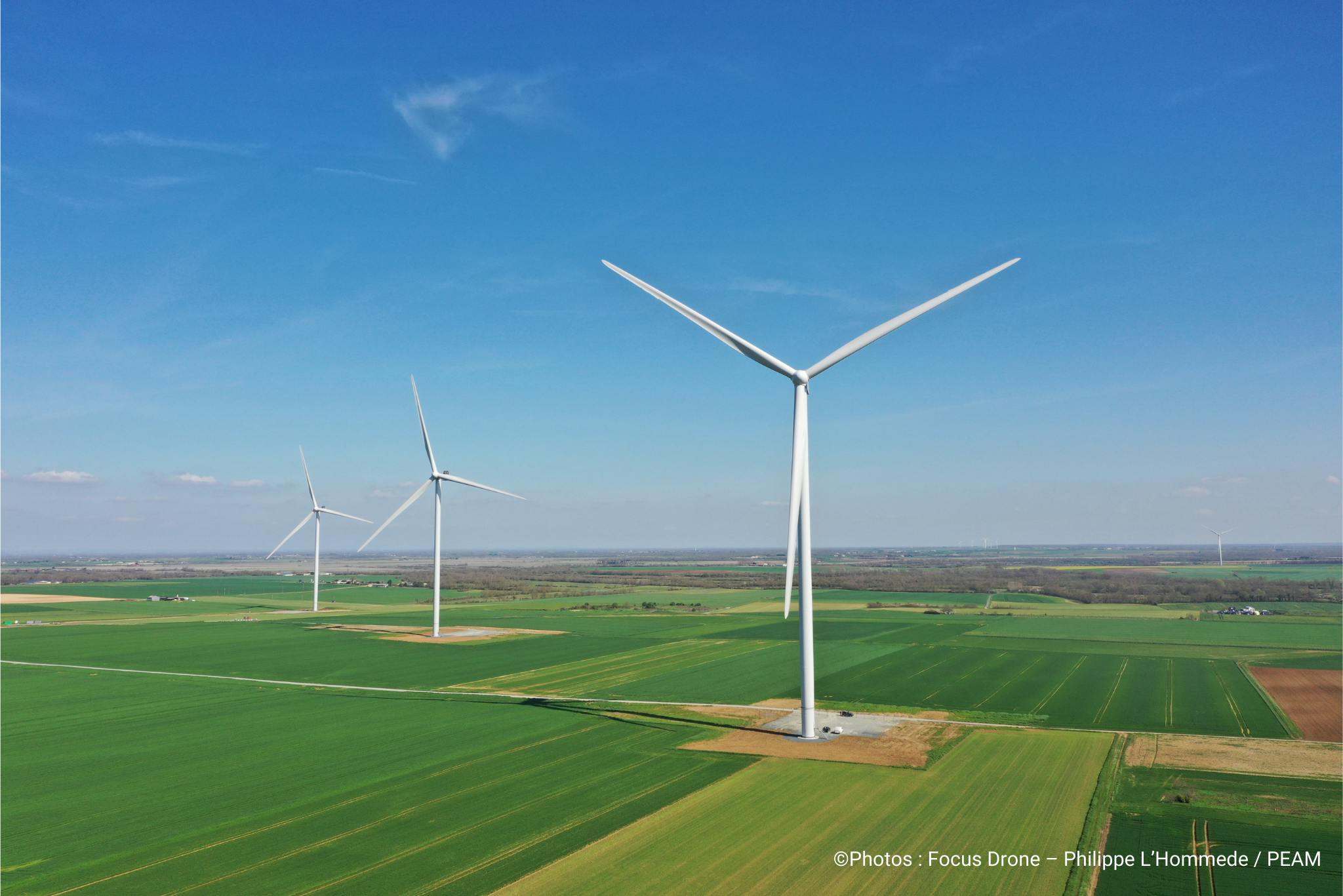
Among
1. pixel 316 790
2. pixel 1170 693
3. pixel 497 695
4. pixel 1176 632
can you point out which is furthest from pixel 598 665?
pixel 1176 632

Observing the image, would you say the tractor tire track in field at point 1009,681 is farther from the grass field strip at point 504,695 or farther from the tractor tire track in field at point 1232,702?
the tractor tire track in field at point 1232,702

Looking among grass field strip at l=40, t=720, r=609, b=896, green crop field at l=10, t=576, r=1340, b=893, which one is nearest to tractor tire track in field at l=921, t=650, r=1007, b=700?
green crop field at l=10, t=576, r=1340, b=893

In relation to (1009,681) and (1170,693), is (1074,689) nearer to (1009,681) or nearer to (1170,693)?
(1009,681)

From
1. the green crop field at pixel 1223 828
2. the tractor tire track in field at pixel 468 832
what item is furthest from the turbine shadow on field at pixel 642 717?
the green crop field at pixel 1223 828

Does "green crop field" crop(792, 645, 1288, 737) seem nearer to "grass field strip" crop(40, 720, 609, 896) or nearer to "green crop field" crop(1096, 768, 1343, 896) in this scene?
"green crop field" crop(1096, 768, 1343, 896)

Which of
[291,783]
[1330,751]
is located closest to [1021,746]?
[1330,751]
